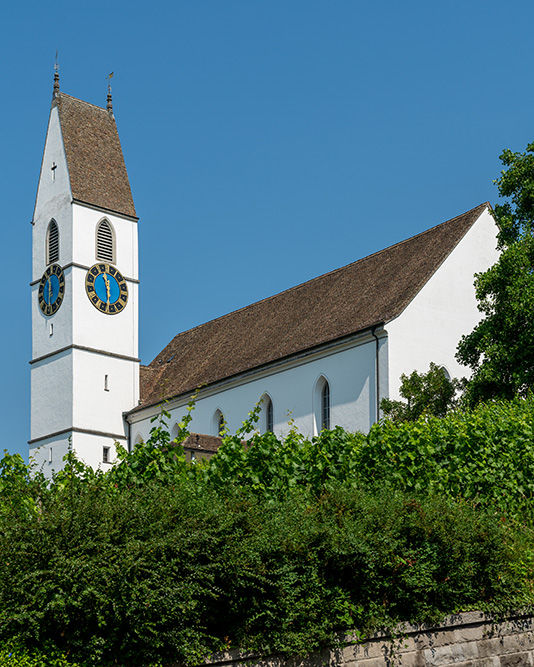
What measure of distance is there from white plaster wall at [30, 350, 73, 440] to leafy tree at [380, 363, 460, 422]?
18.9m

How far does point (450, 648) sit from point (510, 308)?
13.2 metres

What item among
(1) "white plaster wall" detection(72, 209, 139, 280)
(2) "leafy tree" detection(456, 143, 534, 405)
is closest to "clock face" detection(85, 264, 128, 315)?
(1) "white plaster wall" detection(72, 209, 139, 280)

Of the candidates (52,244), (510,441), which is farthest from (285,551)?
(52,244)

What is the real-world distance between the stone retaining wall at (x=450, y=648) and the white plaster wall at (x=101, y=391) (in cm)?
3215

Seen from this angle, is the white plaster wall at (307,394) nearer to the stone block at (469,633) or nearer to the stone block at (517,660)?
the stone block at (517,660)

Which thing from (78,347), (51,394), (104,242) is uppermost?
(104,242)

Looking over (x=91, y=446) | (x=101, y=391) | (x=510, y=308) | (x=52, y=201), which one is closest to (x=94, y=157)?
(x=52, y=201)

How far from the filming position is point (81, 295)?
142ft

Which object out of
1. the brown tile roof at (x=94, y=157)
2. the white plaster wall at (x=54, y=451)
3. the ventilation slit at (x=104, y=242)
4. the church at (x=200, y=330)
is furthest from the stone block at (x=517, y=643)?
the brown tile roof at (x=94, y=157)

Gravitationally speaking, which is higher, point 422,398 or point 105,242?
point 105,242

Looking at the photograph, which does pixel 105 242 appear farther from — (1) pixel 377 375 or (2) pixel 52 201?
(1) pixel 377 375

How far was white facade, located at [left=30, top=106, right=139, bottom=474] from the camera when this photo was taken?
42.2 m

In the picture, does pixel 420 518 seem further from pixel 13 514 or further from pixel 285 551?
pixel 13 514

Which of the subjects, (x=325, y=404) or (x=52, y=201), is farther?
(x=52, y=201)
